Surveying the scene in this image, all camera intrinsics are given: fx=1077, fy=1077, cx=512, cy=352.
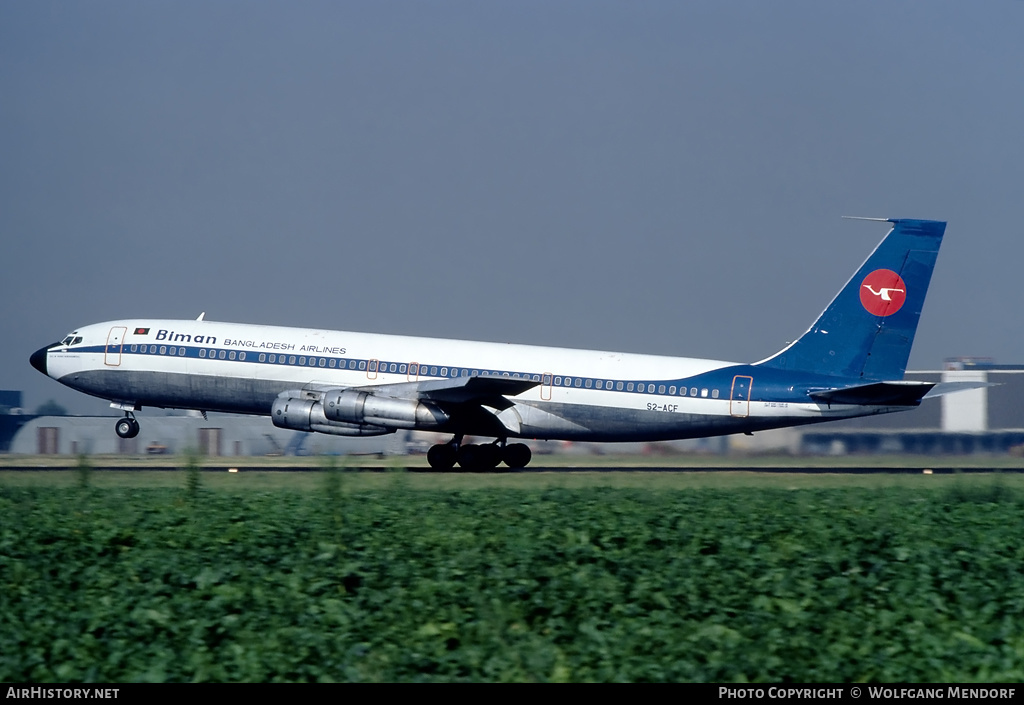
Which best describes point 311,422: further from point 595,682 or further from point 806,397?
point 595,682

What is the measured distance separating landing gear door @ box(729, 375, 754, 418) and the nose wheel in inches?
725

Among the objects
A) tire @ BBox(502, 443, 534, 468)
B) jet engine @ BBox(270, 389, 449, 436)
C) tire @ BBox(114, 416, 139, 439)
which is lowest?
tire @ BBox(502, 443, 534, 468)

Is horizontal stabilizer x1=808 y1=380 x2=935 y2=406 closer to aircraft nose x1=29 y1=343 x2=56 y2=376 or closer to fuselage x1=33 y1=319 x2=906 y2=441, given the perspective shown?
fuselage x1=33 y1=319 x2=906 y2=441

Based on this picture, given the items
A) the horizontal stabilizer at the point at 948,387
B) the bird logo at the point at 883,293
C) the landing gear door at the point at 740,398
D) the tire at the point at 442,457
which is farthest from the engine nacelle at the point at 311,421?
the horizontal stabilizer at the point at 948,387

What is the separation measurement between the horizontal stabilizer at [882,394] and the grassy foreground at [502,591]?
9.84 metres

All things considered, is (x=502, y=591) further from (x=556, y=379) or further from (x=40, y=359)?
(x=40, y=359)

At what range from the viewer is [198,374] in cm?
3238

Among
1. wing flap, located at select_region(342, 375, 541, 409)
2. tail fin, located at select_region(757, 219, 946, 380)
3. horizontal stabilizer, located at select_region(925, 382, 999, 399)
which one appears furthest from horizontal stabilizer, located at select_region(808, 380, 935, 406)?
wing flap, located at select_region(342, 375, 541, 409)

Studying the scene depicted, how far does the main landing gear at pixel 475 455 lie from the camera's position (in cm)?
3162

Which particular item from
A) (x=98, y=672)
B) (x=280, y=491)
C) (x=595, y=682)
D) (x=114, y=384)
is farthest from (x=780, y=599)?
(x=114, y=384)

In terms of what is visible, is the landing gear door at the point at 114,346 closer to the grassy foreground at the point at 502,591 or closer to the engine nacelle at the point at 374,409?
the engine nacelle at the point at 374,409

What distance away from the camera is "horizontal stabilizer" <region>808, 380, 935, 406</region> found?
28609mm

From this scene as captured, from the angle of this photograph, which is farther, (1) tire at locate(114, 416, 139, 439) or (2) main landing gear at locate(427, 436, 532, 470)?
(1) tire at locate(114, 416, 139, 439)
